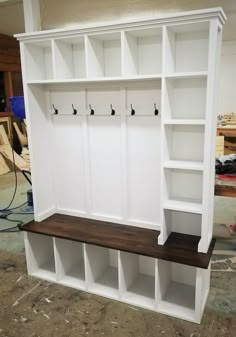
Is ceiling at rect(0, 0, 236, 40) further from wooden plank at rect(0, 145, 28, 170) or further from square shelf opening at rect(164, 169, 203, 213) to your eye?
wooden plank at rect(0, 145, 28, 170)

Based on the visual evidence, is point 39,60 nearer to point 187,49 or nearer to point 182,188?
point 187,49

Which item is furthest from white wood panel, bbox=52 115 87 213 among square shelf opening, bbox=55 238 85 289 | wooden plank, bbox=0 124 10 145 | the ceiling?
wooden plank, bbox=0 124 10 145

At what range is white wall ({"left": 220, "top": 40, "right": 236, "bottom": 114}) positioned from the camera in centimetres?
849

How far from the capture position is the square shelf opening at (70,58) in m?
2.56

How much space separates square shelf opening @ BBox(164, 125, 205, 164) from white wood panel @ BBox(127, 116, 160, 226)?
0.14m

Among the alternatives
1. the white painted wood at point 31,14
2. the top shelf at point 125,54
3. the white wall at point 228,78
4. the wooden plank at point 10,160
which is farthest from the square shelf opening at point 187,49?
the white wall at point 228,78

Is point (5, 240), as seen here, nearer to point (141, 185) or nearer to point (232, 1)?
point (141, 185)

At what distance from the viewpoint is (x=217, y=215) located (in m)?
4.26

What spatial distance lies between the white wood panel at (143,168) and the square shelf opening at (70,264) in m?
0.65

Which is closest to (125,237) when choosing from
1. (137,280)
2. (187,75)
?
(137,280)

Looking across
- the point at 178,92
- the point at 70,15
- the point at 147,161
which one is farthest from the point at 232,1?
the point at 147,161

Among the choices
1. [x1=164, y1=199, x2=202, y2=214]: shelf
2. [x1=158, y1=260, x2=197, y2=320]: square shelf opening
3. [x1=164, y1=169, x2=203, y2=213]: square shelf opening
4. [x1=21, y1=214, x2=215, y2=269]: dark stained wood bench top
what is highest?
[x1=164, y1=169, x2=203, y2=213]: square shelf opening

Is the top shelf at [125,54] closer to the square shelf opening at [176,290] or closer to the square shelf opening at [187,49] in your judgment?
the square shelf opening at [187,49]

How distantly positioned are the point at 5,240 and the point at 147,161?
2.13 meters
